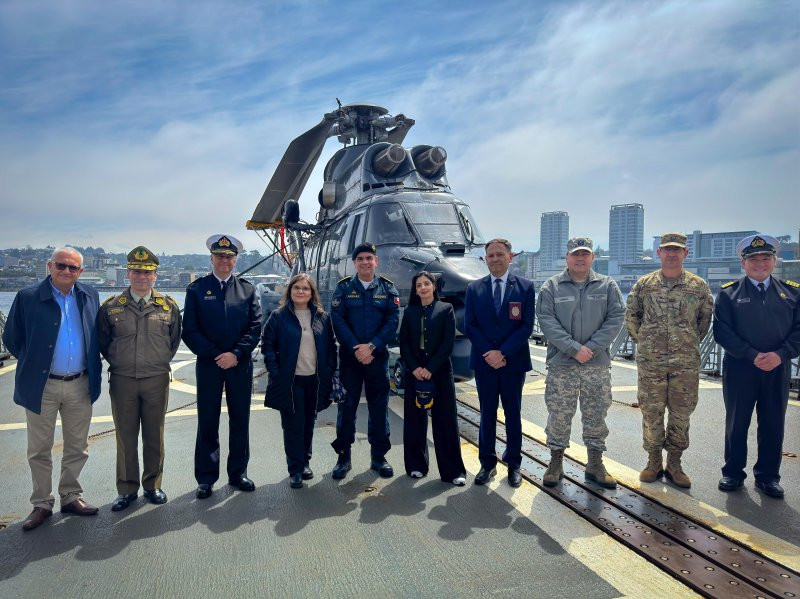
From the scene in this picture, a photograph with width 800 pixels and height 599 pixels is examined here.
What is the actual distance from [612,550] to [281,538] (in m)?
2.03

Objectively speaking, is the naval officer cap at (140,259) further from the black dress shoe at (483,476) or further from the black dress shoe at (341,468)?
the black dress shoe at (483,476)

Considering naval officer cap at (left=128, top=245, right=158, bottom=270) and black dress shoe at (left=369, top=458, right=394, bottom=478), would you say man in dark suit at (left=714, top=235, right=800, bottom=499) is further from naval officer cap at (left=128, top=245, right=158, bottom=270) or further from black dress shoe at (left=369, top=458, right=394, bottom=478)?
naval officer cap at (left=128, top=245, right=158, bottom=270)

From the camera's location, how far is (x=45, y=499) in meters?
3.60

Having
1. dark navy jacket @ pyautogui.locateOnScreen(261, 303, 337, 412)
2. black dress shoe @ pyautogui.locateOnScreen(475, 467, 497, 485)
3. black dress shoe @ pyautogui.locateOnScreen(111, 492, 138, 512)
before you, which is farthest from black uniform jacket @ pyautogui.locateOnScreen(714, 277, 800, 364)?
black dress shoe @ pyautogui.locateOnScreen(111, 492, 138, 512)

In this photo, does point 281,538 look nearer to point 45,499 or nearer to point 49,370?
point 45,499

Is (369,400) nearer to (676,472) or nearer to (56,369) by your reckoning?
(56,369)

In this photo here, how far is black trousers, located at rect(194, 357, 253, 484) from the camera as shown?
410 centimetres

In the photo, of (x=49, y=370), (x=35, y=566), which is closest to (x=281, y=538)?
(x=35, y=566)

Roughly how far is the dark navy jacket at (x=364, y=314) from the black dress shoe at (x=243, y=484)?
4.10ft

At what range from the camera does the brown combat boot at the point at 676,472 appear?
4.12 metres

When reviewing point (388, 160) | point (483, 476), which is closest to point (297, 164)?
point (388, 160)

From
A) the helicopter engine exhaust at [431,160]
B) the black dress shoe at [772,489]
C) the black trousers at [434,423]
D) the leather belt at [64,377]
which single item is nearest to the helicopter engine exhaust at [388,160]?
the helicopter engine exhaust at [431,160]

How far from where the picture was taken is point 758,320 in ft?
13.6

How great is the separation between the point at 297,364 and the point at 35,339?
1838 mm
